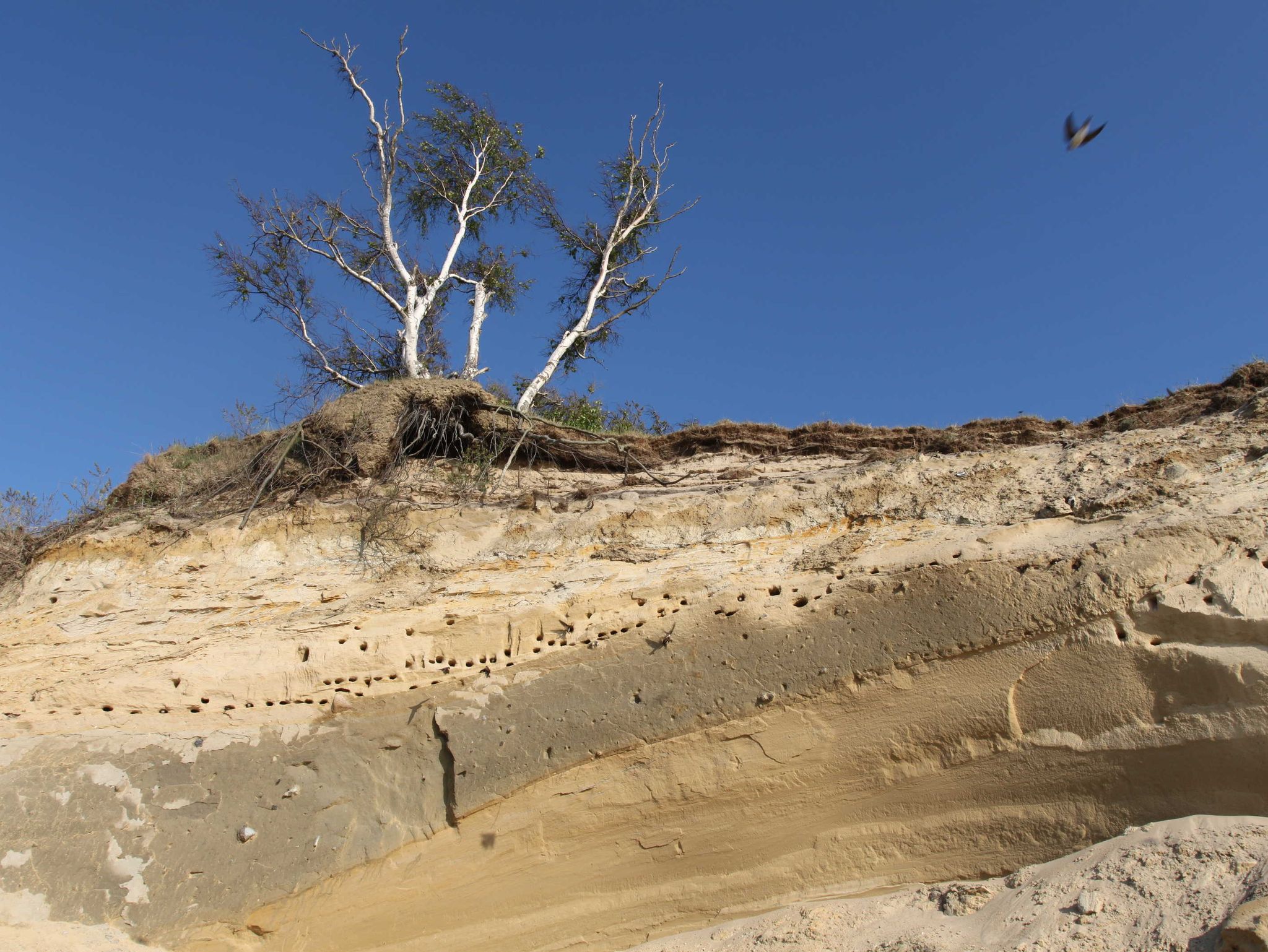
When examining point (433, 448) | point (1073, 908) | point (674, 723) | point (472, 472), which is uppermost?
point (433, 448)

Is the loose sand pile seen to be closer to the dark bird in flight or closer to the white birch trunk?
the dark bird in flight

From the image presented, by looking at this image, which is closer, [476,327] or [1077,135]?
[1077,135]

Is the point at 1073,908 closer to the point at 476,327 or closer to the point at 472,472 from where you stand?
the point at 472,472

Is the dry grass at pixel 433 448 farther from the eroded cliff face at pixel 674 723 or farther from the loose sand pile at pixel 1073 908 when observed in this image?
the loose sand pile at pixel 1073 908

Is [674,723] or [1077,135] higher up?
[1077,135]

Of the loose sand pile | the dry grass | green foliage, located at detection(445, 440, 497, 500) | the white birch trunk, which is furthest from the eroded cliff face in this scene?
the white birch trunk

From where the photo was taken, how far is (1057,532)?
5824mm

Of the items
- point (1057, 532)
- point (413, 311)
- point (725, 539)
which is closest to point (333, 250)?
point (413, 311)

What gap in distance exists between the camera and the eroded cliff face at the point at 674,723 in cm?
515

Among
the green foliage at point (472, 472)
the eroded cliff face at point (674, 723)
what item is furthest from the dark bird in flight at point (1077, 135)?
the green foliage at point (472, 472)

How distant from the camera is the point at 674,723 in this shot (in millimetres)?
5816

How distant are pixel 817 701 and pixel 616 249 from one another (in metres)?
10.8

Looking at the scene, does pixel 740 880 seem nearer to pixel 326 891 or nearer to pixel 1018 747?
pixel 1018 747

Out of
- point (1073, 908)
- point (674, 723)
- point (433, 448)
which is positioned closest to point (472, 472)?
point (433, 448)
